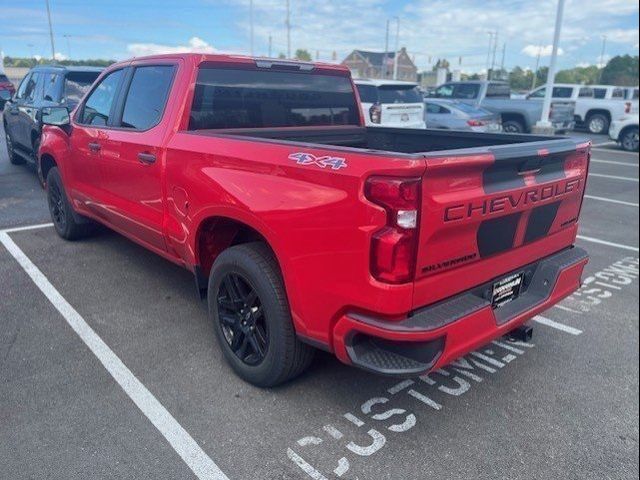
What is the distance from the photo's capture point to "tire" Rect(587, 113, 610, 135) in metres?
20.9

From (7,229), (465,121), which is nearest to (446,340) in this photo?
(7,229)

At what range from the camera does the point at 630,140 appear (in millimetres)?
16531

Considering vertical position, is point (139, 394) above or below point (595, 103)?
below

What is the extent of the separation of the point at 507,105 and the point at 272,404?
53.7ft

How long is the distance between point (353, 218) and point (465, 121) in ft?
37.9

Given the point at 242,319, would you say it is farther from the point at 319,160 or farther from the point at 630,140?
the point at 630,140

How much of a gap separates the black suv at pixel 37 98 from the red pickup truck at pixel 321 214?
3504 millimetres

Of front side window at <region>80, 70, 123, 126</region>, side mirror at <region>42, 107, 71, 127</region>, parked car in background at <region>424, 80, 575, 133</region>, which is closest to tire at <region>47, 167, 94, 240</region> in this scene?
side mirror at <region>42, 107, 71, 127</region>

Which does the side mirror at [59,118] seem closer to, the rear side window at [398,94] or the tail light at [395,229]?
the tail light at [395,229]

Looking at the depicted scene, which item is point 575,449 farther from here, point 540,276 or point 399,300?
point 399,300

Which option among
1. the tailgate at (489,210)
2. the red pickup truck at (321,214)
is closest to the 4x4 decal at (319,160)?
the red pickup truck at (321,214)

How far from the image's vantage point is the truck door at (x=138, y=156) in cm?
361

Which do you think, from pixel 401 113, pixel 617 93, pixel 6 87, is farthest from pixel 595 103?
pixel 6 87

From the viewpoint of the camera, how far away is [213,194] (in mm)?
3021
